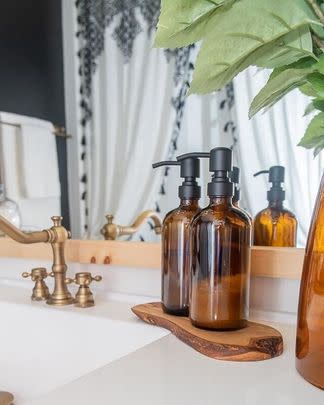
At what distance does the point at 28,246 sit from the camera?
97 cm

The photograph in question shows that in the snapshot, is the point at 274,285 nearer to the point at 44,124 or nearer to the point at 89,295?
the point at 89,295

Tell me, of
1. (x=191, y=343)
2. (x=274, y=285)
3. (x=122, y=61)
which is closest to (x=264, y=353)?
(x=191, y=343)

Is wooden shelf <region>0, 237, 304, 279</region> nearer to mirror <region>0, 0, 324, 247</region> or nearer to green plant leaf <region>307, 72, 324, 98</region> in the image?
mirror <region>0, 0, 324, 247</region>

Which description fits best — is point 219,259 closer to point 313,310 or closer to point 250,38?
point 313,310

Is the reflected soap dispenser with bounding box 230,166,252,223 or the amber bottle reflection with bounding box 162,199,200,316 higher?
the reflected soap dispenser with bounding box 230,166,252,223

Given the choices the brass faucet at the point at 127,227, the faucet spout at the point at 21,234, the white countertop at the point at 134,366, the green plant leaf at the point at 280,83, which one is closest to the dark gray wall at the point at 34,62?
the brass faucet at the point at 127,227

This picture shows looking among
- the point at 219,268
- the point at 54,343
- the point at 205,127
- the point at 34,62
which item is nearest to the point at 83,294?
the point at 54,343

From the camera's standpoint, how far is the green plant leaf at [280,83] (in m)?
0.46

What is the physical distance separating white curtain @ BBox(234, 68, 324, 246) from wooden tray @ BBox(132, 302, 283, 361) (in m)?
0.26

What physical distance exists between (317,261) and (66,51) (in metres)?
0.85

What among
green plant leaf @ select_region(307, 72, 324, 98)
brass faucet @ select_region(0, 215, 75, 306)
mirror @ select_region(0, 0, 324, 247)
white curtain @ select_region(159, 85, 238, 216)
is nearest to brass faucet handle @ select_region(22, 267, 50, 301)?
brass faucet @ select_region(0, 215, 75, 306)

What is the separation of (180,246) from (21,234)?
0.33 meters

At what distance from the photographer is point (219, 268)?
1.92 ft

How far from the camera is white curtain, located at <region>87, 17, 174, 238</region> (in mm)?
975
